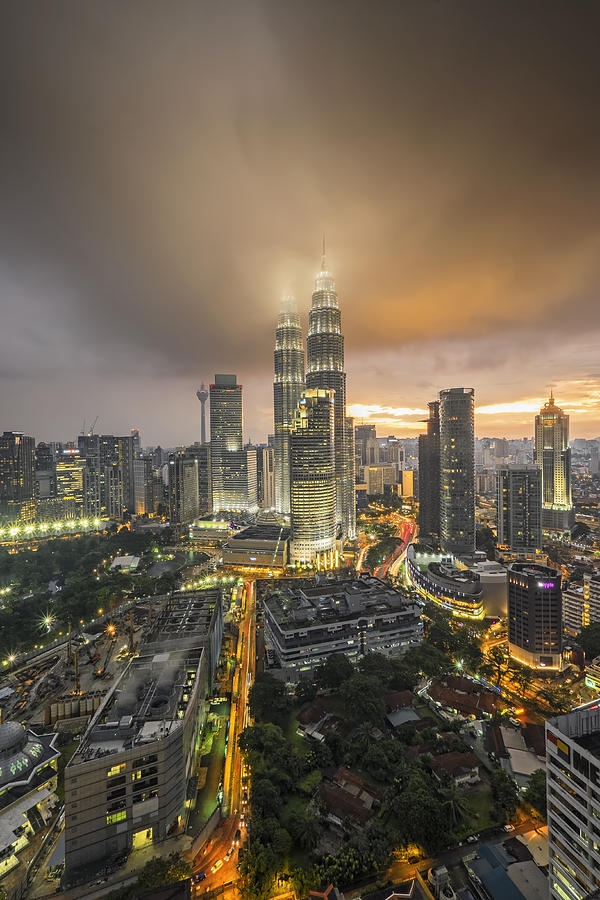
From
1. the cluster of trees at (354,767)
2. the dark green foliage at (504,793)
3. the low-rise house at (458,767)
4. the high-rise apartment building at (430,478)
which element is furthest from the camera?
the high-rise apartment building at (430,478)

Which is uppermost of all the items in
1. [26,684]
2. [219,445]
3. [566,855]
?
[219,445]

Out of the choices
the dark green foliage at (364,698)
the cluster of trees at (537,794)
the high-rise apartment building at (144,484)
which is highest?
the high-rise apartment building at (144,484)

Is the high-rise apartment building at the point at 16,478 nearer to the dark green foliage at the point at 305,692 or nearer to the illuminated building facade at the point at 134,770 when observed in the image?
the illuminated building facade at the point at 134,770

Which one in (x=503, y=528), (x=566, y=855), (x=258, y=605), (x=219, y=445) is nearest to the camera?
(x=566, y=855)

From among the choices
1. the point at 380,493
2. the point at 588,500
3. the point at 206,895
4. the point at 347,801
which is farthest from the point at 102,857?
the point at 588,500

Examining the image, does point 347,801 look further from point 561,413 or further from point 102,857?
point 561,413

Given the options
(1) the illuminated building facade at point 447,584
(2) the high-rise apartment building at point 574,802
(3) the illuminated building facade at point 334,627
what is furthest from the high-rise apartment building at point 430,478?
(2) the high-rise apartment building at point 574,802

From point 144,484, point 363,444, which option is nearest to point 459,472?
point 144,484
